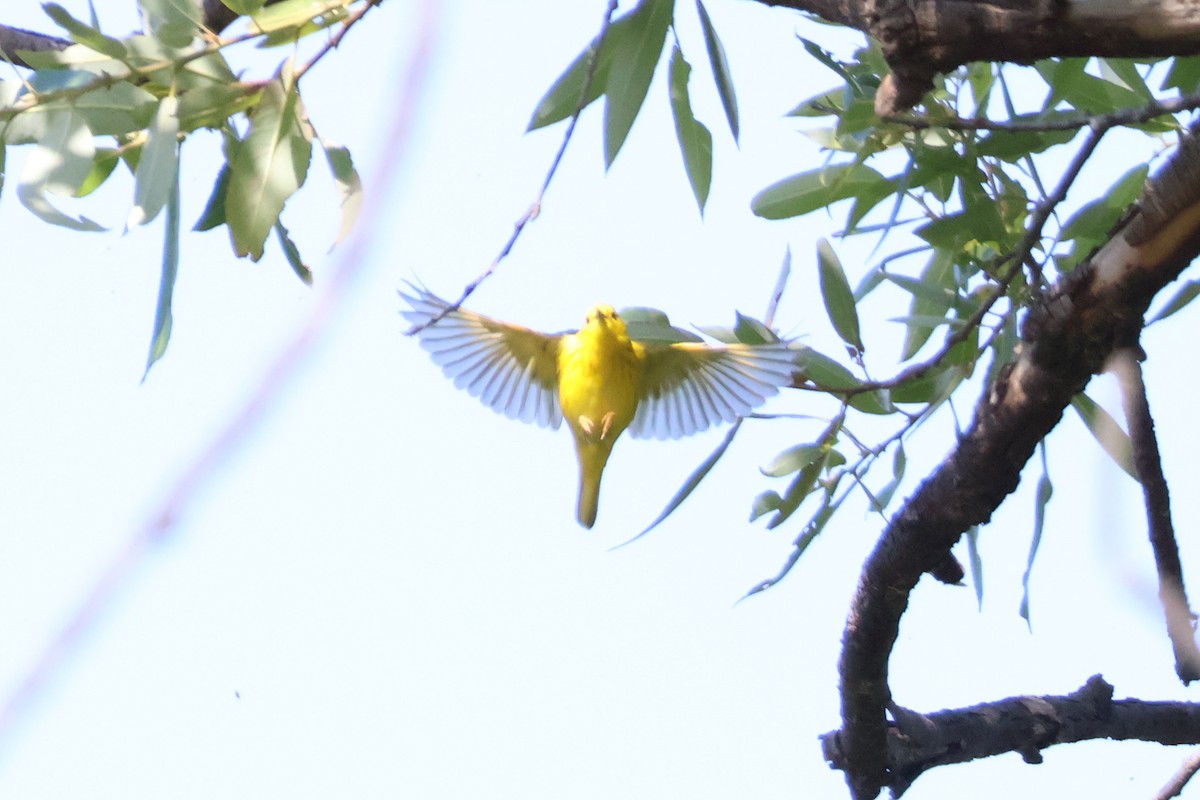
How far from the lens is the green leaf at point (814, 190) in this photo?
1.80 metres

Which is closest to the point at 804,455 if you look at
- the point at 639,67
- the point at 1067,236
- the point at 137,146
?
the point at 1067,236

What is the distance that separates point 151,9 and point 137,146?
0.57 ft

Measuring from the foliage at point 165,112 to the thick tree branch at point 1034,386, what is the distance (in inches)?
28.1

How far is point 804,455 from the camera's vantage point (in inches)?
69.4

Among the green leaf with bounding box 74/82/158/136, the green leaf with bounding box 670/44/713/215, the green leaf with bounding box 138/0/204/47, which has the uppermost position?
the green leaf with bounding box 670/44/713/215

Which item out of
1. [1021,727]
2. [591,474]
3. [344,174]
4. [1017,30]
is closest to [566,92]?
[344,174]

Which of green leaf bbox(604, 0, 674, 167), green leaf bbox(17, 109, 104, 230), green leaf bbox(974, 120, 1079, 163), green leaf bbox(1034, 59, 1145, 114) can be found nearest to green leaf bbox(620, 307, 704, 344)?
green leaf bbox(604, 0, 674, 167)

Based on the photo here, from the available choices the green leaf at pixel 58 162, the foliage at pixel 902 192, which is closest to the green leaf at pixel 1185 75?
the foliage at pixel 902 192

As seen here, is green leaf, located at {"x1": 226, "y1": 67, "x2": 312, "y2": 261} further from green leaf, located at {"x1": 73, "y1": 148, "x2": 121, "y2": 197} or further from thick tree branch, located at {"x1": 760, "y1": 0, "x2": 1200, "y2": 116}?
thick tree branch, located at {"x1": 760, "y1": 0, "x2": 1200, "y2": 116}

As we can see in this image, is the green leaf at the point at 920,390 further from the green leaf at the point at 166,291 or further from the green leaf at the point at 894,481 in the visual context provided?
the green leaf at the point at 166,291

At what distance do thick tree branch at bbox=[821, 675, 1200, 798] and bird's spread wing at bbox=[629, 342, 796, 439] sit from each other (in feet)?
1.95

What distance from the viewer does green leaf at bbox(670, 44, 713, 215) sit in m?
1.67

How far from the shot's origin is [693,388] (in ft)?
8.46

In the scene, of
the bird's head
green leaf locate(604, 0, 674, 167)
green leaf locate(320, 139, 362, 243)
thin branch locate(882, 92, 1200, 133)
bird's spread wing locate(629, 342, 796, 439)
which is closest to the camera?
thin branch locate(882, 92, 1200, 133)
